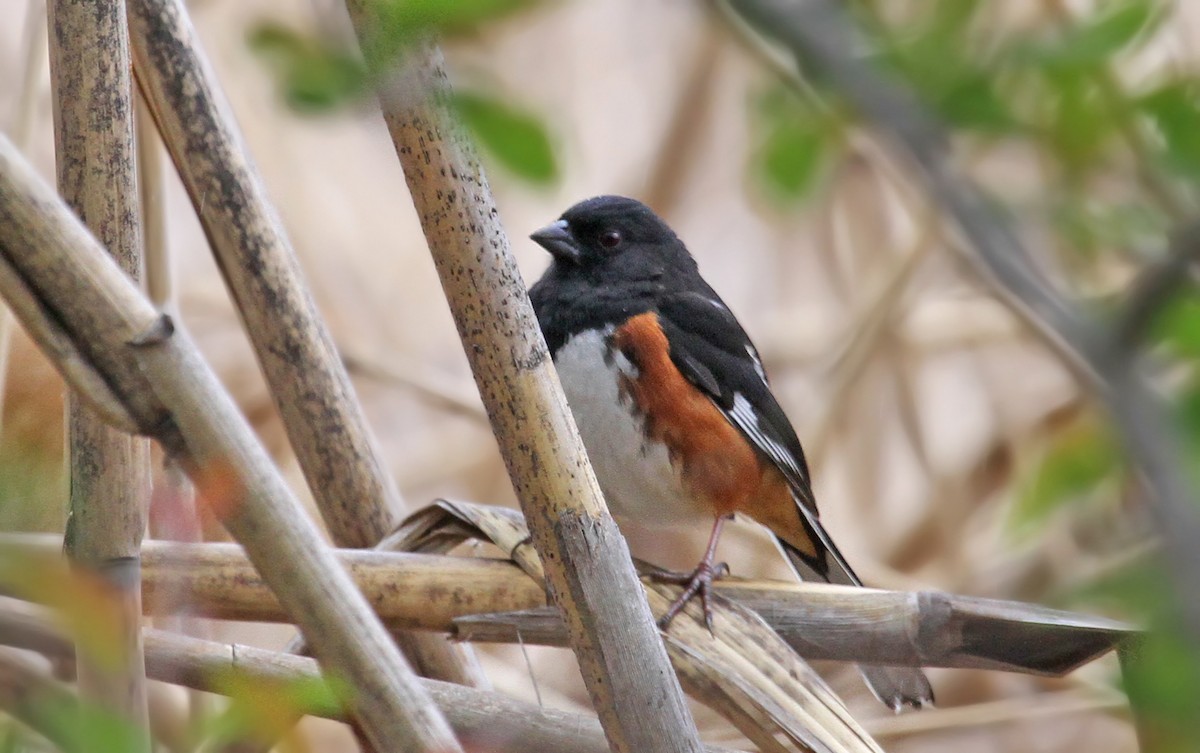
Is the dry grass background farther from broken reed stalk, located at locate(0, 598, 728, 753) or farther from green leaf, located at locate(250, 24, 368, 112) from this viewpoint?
green leaf, located at locate(250, 24, 368, 112)

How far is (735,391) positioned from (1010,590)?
1.14m

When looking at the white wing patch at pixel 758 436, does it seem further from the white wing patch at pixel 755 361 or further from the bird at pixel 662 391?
the white wing patch at pixel 755 361

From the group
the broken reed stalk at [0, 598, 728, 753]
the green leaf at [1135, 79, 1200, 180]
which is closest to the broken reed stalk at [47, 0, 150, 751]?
the broken reed stalk at [0, 598, 728, 753]

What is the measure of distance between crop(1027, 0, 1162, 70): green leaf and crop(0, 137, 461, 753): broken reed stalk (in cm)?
52

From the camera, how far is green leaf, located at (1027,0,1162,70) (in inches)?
30.8

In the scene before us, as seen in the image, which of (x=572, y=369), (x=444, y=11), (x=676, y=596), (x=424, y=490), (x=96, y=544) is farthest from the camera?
(x=424, y=490)

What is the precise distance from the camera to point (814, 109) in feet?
2.82

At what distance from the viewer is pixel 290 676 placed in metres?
0.93

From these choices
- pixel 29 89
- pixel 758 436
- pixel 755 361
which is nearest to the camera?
pixel 29 89

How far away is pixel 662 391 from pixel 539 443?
101 cm

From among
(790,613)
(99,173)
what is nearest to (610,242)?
(790,613)

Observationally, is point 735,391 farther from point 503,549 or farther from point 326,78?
point 326,78

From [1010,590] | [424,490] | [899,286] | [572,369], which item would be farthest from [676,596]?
[424,490]

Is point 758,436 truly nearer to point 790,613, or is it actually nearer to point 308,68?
point 790,613
